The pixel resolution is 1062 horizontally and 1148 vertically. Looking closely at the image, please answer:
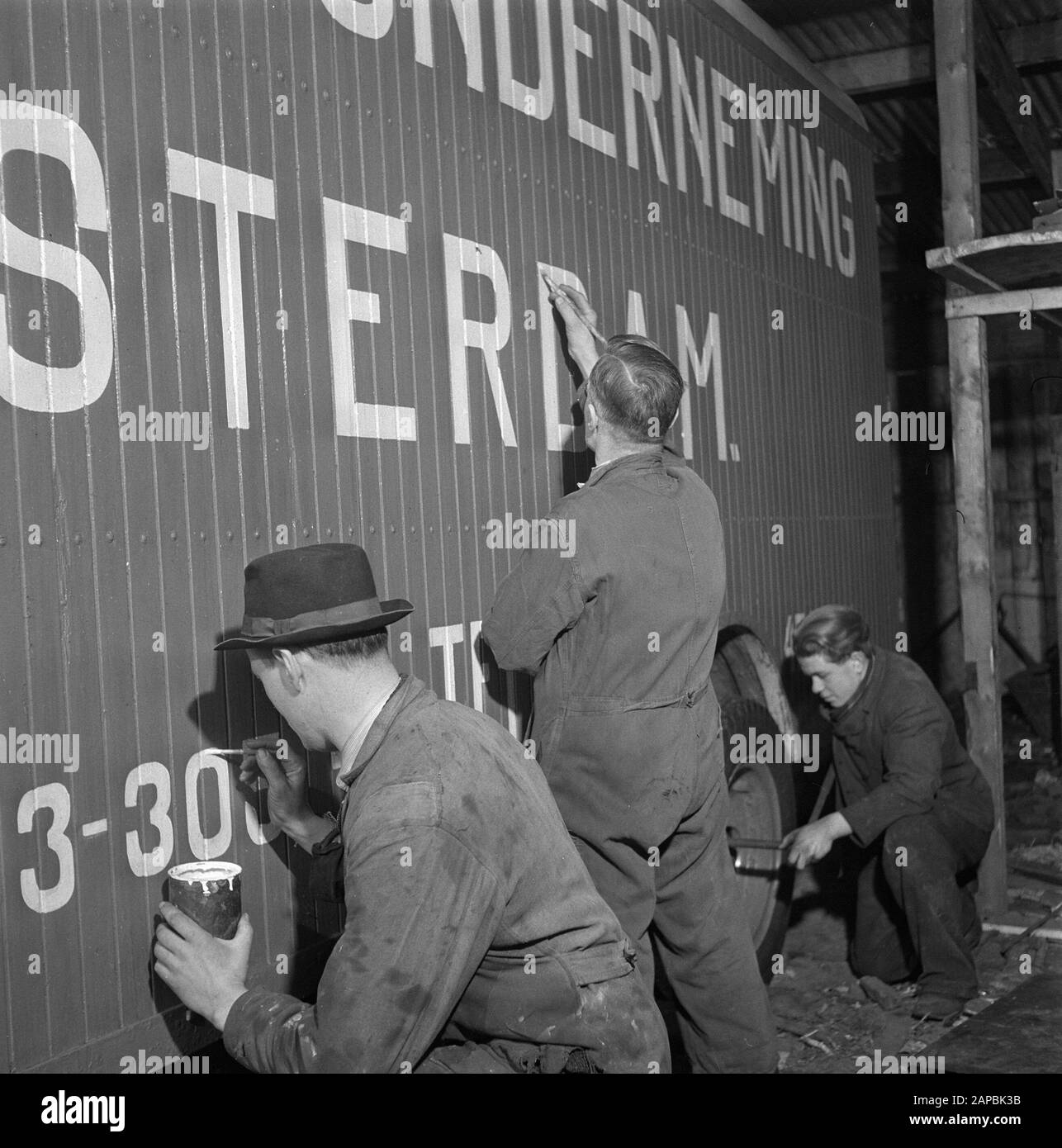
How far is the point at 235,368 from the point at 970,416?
3.97m

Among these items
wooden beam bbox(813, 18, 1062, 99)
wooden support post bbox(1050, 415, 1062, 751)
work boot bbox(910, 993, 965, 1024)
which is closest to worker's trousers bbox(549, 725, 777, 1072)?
work boot bbox(910, 993, 965, 1024)

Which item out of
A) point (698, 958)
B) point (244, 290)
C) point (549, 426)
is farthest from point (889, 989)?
point (244, 290)

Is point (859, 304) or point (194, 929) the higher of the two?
point (859, 304)

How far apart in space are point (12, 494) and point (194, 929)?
852 mm

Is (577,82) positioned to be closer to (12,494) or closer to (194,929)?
(12,494)

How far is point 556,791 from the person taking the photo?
11.4 feet

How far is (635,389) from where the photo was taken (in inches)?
140

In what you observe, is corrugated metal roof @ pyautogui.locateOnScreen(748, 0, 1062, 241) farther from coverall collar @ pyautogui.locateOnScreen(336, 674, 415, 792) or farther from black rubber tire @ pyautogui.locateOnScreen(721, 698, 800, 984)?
coverall collar @ pyautogui.locateOnScreen(336, 674, 415, 792)

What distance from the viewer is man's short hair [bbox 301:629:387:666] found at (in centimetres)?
231

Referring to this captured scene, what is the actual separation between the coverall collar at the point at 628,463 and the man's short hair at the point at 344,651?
1.36 meters

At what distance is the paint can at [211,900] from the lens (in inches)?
94.5

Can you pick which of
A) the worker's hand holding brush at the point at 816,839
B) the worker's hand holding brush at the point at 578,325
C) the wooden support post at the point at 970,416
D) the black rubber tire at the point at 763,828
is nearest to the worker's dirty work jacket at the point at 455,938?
the worker's hand holding brush at the point at 578,325

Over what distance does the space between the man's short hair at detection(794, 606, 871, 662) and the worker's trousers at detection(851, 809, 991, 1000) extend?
68 centimetres

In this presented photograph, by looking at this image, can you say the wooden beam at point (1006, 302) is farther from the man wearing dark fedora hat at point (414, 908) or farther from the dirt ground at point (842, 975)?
the man wearing dark fedora hat at point (414, 908)
